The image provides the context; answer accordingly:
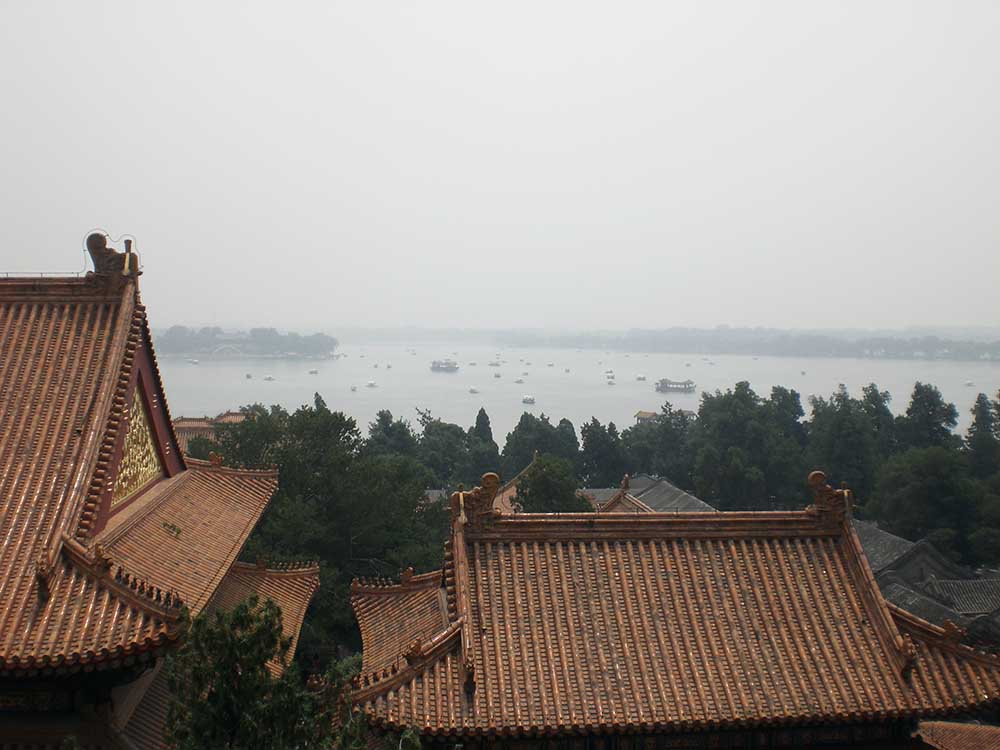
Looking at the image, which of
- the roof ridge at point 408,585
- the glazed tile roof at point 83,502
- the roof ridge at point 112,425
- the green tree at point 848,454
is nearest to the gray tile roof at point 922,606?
the green tree at point 848,454

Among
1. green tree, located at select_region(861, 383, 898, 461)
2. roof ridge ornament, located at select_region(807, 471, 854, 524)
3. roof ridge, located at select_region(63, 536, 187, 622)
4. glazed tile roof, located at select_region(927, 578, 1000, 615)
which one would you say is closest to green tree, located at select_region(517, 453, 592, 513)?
glazed tile roof, located at select_region(927, 578, 1000, 615)

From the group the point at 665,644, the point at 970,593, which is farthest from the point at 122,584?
the point at 970,593

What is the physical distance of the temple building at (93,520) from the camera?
8234 millimetres

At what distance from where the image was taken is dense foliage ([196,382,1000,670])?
106 ft

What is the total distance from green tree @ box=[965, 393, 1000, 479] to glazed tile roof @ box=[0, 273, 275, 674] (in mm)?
52786

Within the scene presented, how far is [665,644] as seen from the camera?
1077 cm

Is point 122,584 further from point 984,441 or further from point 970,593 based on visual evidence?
point 984,441

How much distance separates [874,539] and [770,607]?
120ft

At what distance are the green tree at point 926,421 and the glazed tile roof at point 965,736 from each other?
44259mm

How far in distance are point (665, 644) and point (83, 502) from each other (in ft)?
23.9

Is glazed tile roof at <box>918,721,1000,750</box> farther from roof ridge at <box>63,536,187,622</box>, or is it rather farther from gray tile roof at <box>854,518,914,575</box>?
gray tile roof at <box>854,518,914,575</box>

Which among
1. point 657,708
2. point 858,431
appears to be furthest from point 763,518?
point 858,431

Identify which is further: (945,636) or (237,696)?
(945,636)

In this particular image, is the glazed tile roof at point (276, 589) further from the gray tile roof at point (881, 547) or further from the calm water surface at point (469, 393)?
the calm water surface at point (469, 393)
